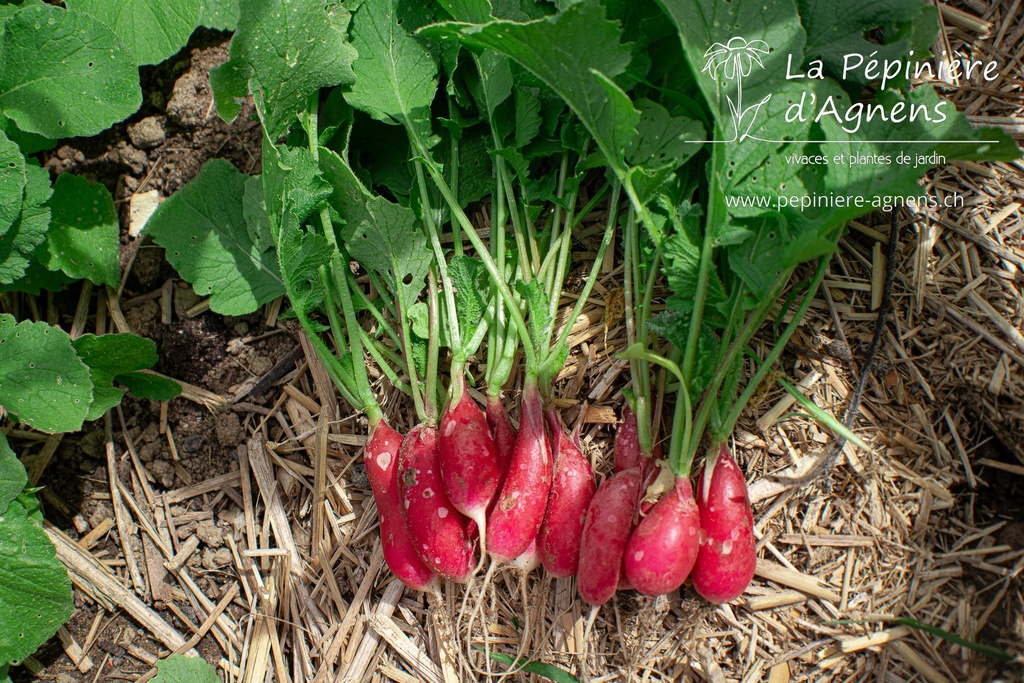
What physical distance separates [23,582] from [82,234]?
883mm

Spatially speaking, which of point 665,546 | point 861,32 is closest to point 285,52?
point 861,32

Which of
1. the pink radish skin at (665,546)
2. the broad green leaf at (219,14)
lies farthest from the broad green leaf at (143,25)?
the pink radish skin at (665,546)

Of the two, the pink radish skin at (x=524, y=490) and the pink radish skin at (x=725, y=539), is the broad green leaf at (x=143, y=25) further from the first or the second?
the pink radish skin at (x=725, y=539)

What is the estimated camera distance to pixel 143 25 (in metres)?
1.76

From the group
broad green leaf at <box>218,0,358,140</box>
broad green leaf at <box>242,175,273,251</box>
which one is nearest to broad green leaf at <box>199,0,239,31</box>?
broad green leaf at <box>218,0,358,140</box>

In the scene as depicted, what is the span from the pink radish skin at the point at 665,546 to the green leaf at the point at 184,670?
44.7 inches

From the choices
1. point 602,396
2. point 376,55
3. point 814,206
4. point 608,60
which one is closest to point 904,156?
point 814,206

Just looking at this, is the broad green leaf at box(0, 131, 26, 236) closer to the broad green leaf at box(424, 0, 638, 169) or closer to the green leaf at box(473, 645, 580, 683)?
the broad green leaf at box(424, 0, 638, 169)

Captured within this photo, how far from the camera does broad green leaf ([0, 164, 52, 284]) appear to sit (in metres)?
1.74

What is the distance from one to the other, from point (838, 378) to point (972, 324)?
0.97 feet

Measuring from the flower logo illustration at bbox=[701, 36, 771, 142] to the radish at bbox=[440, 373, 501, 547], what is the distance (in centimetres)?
79

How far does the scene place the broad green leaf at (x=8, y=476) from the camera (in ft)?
5.58

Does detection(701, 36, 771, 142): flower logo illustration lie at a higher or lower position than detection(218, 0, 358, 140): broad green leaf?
lower

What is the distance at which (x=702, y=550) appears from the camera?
4.60 feet
